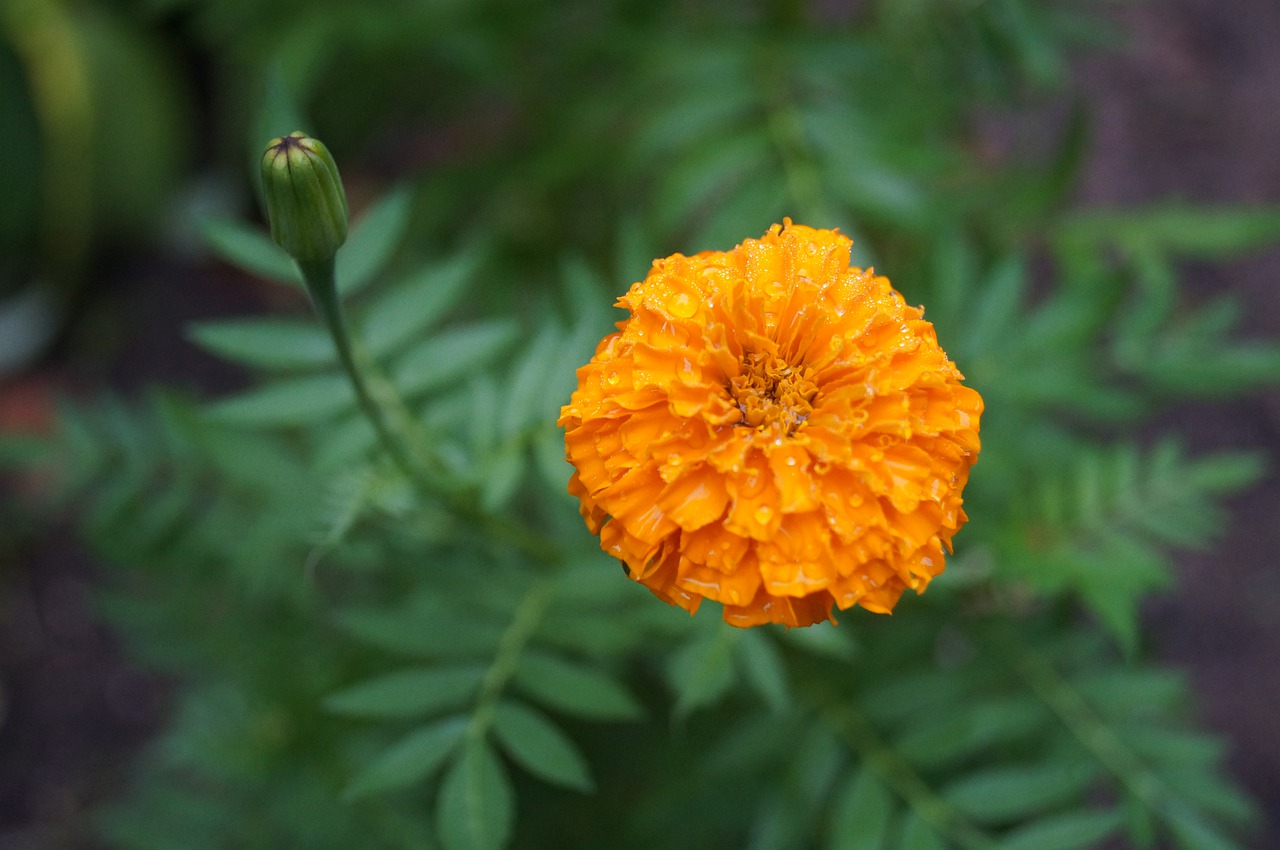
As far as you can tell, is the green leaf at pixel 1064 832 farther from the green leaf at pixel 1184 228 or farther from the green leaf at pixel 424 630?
the green leaf at pixel 1184 228

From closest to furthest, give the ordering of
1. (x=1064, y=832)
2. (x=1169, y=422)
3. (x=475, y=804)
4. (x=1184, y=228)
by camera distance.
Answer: (x=475, y=804)
(x=1064, y=832)
(x=1184, y=228)
(x=1169, y=422)

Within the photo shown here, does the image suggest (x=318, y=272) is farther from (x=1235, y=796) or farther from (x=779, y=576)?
(x=1235, y=796)

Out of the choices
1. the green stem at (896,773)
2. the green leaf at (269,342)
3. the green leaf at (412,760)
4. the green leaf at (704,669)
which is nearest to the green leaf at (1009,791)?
the green stem at (896,773)

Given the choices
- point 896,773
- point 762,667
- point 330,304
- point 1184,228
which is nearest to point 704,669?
point 762,667

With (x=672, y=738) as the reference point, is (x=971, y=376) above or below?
above

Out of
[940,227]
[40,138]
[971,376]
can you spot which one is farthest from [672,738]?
[40,138]

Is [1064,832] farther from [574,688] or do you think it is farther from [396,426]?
[396,426]

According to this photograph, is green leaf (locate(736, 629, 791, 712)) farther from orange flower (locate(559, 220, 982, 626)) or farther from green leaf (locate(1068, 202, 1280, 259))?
green leaf (locate(1068, 202, 1280, 259))
